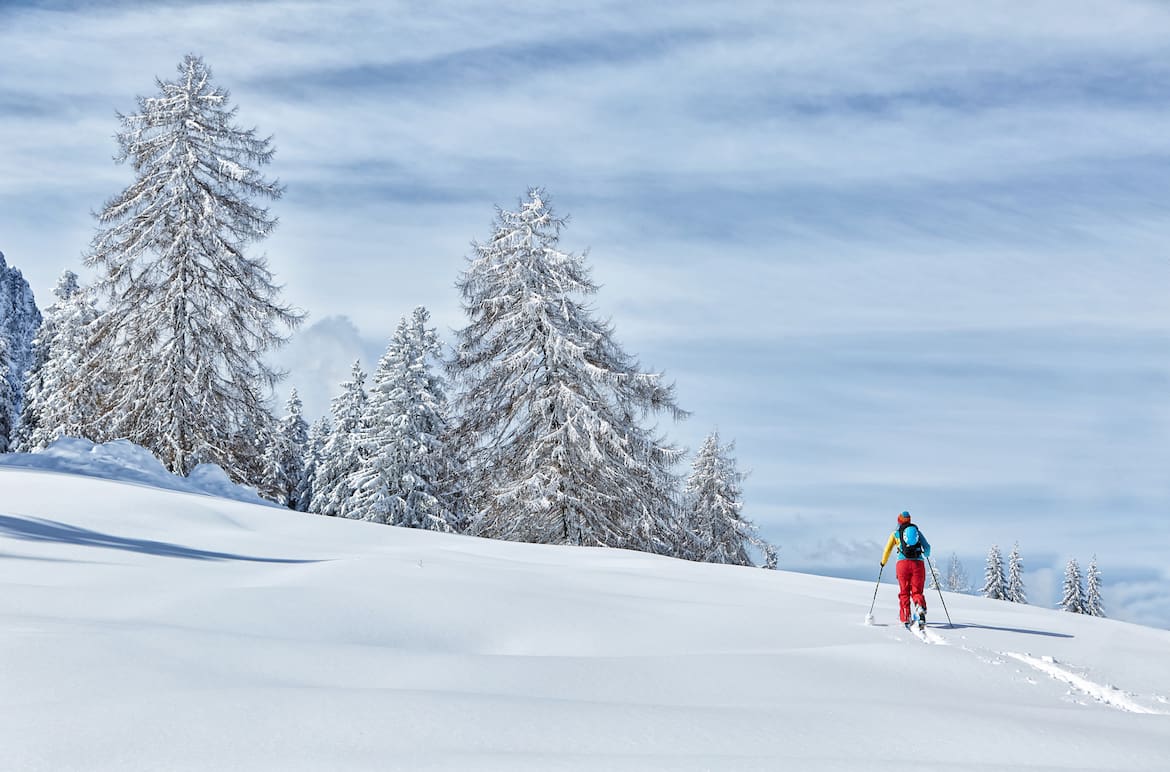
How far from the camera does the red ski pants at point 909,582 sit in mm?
11250

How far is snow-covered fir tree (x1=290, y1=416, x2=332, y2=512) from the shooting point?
1843 inches

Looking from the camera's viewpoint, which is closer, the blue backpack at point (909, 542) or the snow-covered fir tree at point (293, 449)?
the blue backpack at point (909, 542)

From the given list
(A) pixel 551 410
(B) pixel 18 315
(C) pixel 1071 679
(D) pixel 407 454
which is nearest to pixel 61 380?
(D) pixel 407 454

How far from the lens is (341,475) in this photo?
1532 inches

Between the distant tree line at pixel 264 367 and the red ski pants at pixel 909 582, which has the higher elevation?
the distant tree line at pixel 264 367

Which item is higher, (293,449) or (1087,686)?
(293,449)

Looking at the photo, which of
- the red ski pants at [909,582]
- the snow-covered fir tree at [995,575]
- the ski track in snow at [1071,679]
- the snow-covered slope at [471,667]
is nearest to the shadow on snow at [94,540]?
the snow-covered slope at [471,667]

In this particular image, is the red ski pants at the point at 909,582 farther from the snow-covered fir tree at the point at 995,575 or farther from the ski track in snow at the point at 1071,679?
the snow-covered fir tree at the point at 995,575

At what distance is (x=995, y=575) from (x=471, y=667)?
63.8 m

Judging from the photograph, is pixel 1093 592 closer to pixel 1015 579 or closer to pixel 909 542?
pixel 1015 579

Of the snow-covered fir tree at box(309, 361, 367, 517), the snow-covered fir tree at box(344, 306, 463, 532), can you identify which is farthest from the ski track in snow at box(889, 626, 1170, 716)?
the snow-covered fir tree at box(309, 361, 367, 517)

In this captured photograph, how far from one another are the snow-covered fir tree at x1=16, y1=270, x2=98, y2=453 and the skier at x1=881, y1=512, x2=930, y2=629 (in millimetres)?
17591

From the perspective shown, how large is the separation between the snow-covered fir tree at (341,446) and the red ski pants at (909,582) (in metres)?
26.9

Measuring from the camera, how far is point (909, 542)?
11891mm
